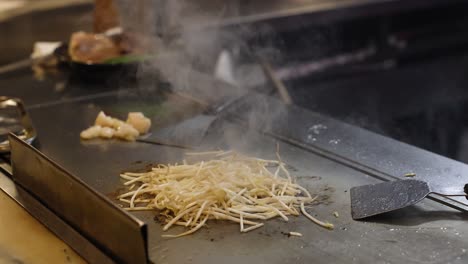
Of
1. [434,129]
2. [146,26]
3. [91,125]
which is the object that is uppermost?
[146,26]

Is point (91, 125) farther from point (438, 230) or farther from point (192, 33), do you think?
point (438, 230)

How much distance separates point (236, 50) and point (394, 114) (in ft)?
3.83

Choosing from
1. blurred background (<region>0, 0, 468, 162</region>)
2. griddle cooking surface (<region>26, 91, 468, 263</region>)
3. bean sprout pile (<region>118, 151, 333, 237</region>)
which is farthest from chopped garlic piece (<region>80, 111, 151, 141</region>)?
blurred background (<region>0, 0, 468, 162</region>)

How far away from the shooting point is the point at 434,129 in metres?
4.29

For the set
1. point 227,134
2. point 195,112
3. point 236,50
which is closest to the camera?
point 227,134

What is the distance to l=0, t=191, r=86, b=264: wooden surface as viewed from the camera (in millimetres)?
1890

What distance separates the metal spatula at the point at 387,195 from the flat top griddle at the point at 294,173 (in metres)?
0.03

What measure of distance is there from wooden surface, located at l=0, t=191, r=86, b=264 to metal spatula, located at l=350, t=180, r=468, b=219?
860 mm

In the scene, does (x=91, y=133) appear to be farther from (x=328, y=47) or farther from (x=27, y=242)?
(x=328, y=47)

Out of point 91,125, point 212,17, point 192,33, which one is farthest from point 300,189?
point 212,17

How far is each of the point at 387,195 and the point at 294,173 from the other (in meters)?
0.38

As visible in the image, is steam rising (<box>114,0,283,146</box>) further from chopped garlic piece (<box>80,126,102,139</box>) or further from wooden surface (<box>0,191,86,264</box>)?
wooden surface (<box>0,191,86,264</box>)

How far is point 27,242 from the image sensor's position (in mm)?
1972

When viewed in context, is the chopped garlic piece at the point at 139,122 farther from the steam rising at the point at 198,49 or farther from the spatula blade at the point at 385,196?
the spatula blade at the point at 385,196
